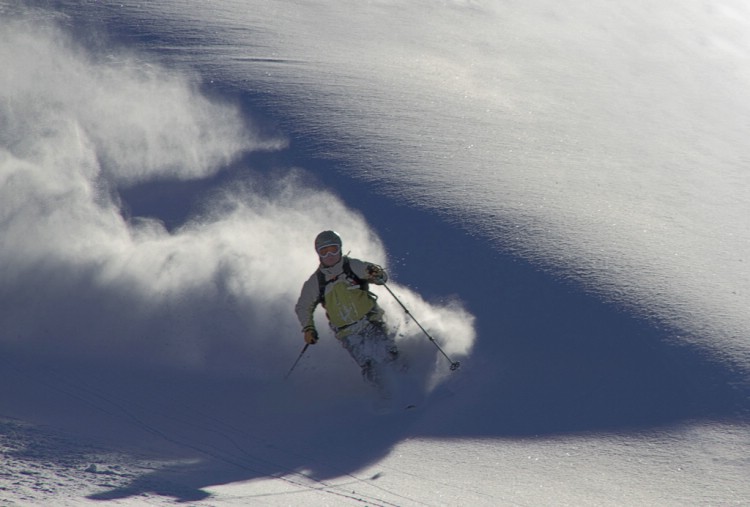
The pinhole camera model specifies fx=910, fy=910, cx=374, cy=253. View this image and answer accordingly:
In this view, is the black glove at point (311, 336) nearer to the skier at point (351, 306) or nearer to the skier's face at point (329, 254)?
the skier at point (351, 306)

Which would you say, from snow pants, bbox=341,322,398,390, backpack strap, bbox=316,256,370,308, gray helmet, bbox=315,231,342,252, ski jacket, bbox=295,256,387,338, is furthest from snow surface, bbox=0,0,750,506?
gray helmet, bbox=315,231,342,252

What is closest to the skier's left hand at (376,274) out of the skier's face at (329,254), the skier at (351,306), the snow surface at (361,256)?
the skier at (351,306)

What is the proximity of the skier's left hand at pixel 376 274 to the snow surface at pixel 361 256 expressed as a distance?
0.76m

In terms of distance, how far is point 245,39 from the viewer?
1847 cm

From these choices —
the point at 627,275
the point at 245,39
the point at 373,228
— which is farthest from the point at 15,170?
the point at 627,275

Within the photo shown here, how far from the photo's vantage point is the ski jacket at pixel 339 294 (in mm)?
8844

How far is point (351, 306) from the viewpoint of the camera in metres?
8.91

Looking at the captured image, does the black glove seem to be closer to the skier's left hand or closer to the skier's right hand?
the skier's right hand

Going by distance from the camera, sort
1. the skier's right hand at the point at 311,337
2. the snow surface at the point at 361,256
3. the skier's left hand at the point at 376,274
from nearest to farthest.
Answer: the snow surface at the point at 361,256, the skier's right hand at the point at 311,337, the skier's left hand at the point at 376,274

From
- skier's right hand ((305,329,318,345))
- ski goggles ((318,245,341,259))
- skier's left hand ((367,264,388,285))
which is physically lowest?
skier's right hand ((305,329,318,345))

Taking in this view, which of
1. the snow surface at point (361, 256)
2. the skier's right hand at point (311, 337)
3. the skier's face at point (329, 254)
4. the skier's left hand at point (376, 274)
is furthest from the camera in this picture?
the skier's left hand at point (376, 274)

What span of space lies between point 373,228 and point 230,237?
1867 millimetres

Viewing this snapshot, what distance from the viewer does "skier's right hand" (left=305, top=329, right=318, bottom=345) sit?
8.57 m

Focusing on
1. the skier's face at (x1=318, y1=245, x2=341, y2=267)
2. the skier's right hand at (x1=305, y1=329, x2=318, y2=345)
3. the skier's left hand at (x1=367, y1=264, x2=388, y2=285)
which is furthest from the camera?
the skier's left hand at (x1=367, y1=264, x2=388, y2=285)
